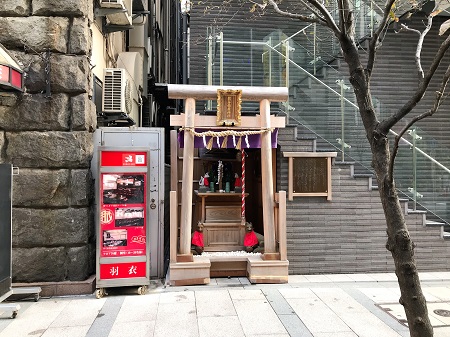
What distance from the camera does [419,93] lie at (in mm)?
2984

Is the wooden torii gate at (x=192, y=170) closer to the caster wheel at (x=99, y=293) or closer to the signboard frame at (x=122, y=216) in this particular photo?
the signboard frame at (x=122, y=216)

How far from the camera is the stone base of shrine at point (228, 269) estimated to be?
685cm

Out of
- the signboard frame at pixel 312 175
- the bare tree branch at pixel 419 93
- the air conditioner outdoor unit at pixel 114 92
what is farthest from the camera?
the signboard frame at pixel 312 175

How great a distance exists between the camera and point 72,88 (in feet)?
21.2

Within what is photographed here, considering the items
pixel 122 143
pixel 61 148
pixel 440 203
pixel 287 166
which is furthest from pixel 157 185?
pixel 440 203

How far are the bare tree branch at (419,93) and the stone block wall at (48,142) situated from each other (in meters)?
5.33

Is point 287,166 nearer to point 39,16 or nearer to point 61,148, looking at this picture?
point 61,148

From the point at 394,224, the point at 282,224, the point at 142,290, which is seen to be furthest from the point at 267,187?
the point at 394,224

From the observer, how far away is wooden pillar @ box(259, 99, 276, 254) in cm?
727

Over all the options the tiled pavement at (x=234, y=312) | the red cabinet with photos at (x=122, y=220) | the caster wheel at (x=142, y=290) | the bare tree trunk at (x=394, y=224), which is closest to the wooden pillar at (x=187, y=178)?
the red cabinet with photos at (x=122, y=220)

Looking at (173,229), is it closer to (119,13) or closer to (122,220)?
(122,220)

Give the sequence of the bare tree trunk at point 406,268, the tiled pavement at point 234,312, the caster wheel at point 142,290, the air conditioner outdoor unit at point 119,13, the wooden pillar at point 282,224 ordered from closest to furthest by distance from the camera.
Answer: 1. the bare tree trunk at point 406,268
2. the tiled pavement at point 234,312
3. the caster wheel at point 142,290
4. the wooden pillar at point 282,224
5. the air conditioner outdoor unit at point 119,13

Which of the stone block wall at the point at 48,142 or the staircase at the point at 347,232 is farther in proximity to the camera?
the staircase at the point at 347,232

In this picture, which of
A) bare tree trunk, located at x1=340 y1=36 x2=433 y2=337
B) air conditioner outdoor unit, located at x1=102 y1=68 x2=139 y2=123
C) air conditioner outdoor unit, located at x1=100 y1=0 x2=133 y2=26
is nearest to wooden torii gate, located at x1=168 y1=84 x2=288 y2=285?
air conditioner outdoor unit, located at x1=102 y1=68 x2=139 y2=123
